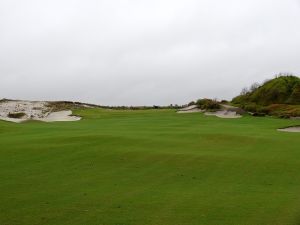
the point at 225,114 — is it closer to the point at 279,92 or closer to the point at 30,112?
the point at 279,92

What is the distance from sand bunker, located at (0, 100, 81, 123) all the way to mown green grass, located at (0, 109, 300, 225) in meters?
29.4

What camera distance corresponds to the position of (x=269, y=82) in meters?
66.2

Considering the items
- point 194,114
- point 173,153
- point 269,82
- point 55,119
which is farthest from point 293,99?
point 173,153

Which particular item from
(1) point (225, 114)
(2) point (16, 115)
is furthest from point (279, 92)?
(2) point (16, 115)

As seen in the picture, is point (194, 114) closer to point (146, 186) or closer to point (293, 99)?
point (293, 99)

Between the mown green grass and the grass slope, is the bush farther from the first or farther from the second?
the mown green grass

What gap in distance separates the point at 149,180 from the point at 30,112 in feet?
157

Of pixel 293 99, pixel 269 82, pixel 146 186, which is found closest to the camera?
pixel 146 186

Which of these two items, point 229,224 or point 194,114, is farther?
point 194,114

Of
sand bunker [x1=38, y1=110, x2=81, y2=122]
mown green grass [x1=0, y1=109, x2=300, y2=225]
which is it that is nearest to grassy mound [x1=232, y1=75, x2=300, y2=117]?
sand bunker [x1=38, y1=110, x2=81, y2=122]

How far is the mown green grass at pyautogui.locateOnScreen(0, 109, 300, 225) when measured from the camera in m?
13.4

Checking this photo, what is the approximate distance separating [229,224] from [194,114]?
4354 cm

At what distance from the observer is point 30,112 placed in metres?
63.3

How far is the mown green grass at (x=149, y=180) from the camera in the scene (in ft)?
44.0
